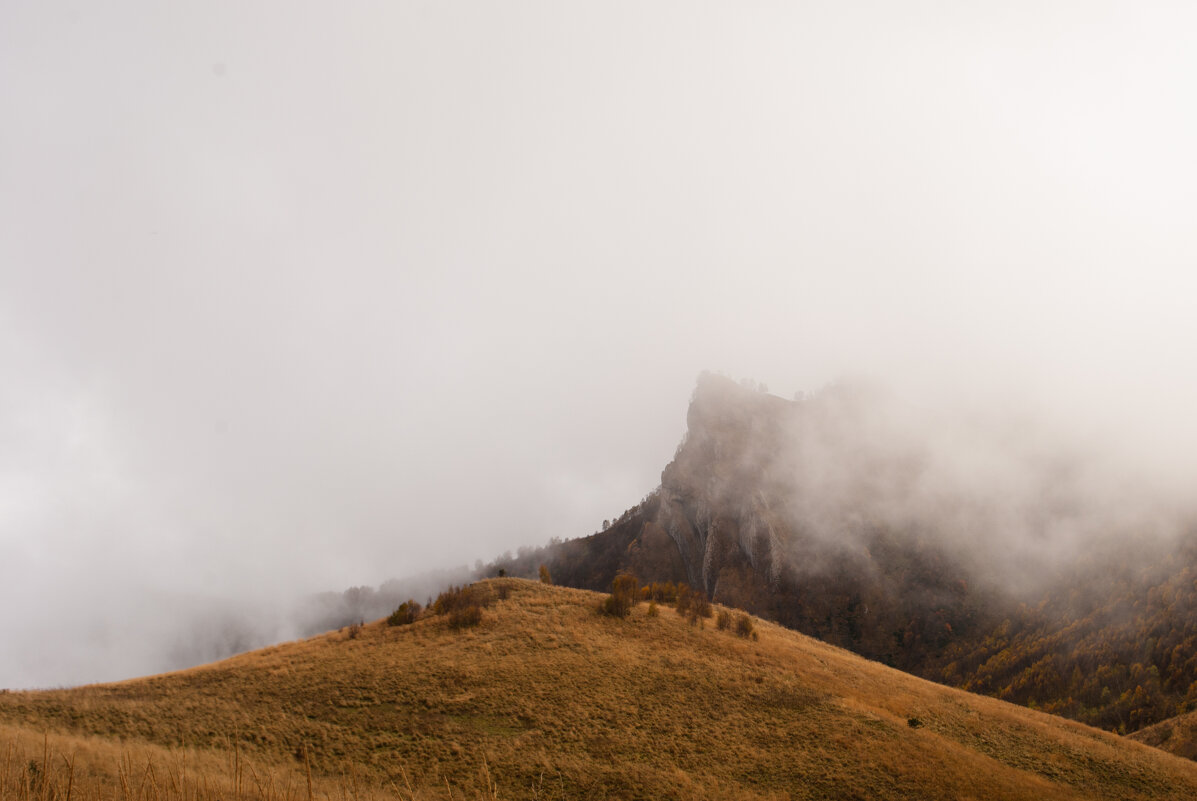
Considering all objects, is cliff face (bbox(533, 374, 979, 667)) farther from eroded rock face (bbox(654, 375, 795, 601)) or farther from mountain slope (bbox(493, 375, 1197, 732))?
mountain slope (bbox(493, 375, 1197, 732))

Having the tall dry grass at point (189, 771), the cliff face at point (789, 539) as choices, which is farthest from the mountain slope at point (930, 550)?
the tall dry grass at point (189, 771)

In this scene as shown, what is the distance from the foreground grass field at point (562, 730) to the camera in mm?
20047

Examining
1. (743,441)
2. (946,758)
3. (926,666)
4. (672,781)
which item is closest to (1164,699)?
(926,666)

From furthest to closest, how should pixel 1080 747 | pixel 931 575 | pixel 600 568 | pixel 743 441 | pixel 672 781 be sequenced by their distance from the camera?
pixel 743 441
pixel 600 568
pixel 931 575
pixel 1080 747
pixel 672 781

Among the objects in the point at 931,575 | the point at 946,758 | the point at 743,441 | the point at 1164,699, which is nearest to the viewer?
the point at 946,758

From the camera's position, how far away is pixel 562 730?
24422 mm

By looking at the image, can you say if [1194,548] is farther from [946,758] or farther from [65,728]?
[65,728]

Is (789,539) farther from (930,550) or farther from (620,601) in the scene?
(620,601)

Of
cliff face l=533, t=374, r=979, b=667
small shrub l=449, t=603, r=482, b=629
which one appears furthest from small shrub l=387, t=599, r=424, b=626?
cliff face l=533, t=374, r=979, b=667

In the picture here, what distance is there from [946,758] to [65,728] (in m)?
38.7

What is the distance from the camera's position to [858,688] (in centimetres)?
3338

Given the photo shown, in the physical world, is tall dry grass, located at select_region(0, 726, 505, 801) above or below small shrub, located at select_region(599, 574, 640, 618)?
below

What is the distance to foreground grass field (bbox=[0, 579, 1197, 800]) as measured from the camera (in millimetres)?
20047

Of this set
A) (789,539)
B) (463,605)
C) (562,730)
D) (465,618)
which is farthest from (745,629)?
(789,539)
